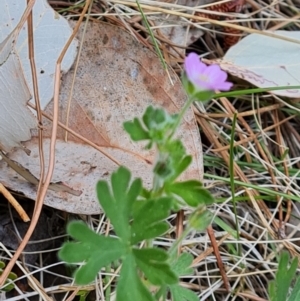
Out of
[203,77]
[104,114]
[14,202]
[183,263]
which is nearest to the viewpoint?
[203,77]

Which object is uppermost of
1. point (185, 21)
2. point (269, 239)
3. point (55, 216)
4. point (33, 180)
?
point (185, 21)

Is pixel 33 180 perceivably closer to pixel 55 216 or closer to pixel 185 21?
pixel 55 216

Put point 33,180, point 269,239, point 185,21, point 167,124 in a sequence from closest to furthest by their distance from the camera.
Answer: point 167,124 → point 33,180 → point 269,239 → point 185,21

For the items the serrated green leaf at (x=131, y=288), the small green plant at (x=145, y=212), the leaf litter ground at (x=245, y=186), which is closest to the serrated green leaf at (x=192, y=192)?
the small green plant at (x=145, y=212)

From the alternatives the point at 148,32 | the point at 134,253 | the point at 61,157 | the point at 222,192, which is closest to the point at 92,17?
the point at 148,32

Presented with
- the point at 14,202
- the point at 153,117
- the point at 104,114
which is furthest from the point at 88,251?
the point at 104,114

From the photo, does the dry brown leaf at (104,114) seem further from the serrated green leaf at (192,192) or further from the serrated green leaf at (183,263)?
the serrated green leaf at (192,192)

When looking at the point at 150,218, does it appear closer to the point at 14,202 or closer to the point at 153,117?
the point at 153,117
